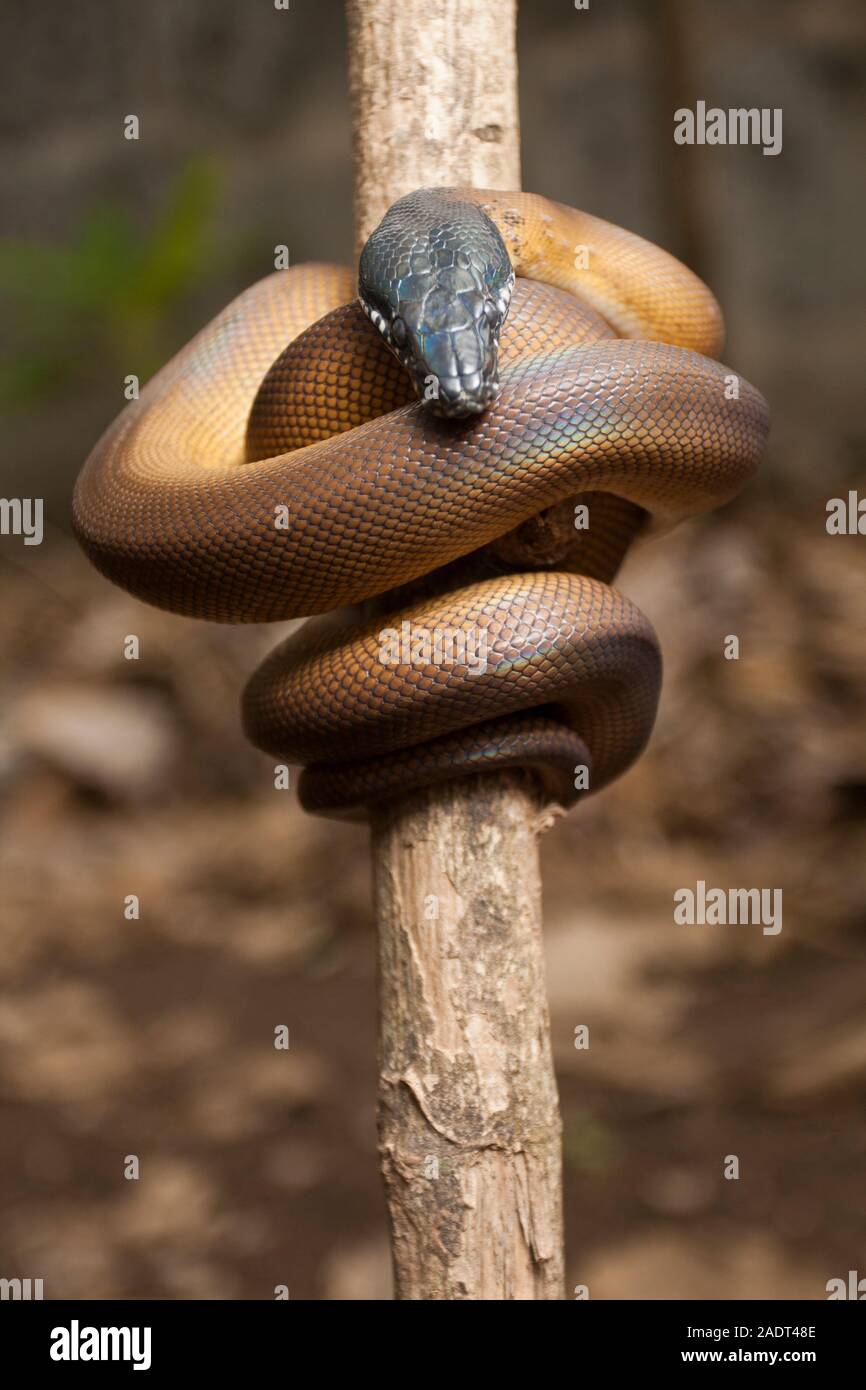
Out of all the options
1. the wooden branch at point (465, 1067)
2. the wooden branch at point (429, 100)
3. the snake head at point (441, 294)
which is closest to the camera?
the snake head at point (441, 294)

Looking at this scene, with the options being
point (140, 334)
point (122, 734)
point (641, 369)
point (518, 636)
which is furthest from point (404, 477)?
point (140, 334)

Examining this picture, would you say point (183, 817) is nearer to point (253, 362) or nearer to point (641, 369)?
point (253, 362)

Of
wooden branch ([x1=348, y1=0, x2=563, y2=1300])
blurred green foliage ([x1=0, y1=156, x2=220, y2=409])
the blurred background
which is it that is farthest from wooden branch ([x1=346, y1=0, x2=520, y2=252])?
blurred green foliage ([x1=0, y1=156, x2=220, y2=409])

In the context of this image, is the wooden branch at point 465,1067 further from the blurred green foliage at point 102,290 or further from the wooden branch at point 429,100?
the blurred green foliage at point 102,290

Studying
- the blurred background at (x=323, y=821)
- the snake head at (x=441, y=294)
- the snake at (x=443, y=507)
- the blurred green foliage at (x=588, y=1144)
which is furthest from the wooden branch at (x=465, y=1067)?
the blurred green foliage at (x=588, y=1144)

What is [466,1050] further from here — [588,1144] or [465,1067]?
[588,1144]

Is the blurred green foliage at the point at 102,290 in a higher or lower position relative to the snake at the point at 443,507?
higher

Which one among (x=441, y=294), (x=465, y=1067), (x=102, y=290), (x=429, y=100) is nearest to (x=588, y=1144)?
(x=465, y=1067)
